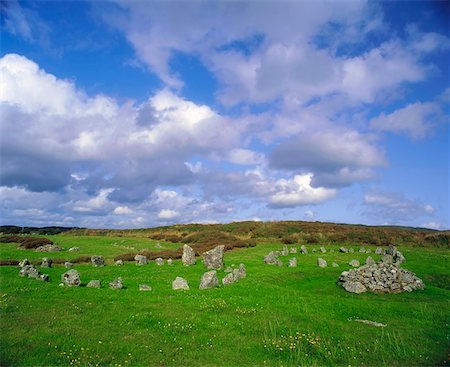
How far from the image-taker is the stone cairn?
3319 centimetres

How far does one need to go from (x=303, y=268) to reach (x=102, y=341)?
30002 millimetres

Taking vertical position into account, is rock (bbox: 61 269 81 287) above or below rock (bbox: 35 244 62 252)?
below

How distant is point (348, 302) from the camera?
90.6ft

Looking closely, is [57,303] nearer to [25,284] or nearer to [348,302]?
[25,284]

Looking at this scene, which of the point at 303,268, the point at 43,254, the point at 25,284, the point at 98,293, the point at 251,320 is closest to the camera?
the point at 251,320

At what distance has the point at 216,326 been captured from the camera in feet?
67.1

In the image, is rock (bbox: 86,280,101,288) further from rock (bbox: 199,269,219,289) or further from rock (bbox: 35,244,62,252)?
rock (bbox: 35,244,62,252)

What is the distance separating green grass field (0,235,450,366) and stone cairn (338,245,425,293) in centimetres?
111

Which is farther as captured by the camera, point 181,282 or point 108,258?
point 108,258

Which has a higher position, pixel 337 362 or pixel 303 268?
pixel 303 268

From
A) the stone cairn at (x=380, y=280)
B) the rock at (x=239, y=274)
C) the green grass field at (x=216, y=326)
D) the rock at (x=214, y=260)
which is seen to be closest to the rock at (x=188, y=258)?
the rock at (x=214, y=260)

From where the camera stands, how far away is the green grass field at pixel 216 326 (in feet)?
53.0

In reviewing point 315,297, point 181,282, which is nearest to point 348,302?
point 315,297

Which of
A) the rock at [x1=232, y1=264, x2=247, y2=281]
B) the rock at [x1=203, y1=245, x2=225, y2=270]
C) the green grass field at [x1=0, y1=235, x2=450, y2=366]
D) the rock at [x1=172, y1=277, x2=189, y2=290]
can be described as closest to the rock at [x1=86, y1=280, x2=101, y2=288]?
the green grass field at [x1=0, y1=235, x2=450, y2=366]
